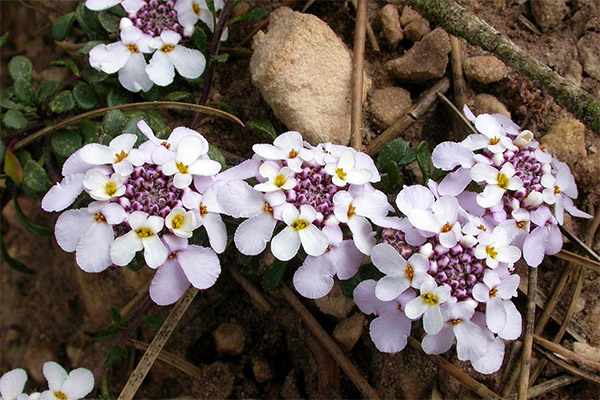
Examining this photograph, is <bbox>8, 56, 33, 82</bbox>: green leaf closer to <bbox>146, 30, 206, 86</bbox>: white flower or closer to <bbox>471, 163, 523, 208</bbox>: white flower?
<bbox>146, 30, 206, 86</bbox>: white flower

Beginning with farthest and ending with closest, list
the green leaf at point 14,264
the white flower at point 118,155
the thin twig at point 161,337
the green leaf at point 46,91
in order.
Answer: the green leaf at point 14,264 → the green leaf at point 46,91 → the thin twig at point 161,337 → the white flower at point 118,155

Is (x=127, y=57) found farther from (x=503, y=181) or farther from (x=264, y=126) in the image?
(x=503, y=181)

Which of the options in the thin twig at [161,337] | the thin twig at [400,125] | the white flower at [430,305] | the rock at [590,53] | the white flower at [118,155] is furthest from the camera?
the rock at [590,53]

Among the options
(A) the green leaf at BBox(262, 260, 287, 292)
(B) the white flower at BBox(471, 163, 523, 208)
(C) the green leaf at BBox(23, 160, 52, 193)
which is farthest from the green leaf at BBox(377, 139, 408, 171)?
(C) the green leaf at BBox(23, 160, 52, 193)

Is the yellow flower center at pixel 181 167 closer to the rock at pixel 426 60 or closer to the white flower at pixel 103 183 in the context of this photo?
the white flower at pixel 103 183

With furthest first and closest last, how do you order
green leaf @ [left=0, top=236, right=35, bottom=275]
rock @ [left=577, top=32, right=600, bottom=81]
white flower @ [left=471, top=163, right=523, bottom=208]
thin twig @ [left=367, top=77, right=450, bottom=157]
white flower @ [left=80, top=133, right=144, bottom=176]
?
green leaf @ [left=0, top=236, right=35, bottom=275], rock @ [left=577, top=32, right=600, bottom=81], thin twig @ [left=367, top=77, right=450, bottom=157], white flower @ [left=471, top=163, right=523, bottom=208], white flower @ [left=80, top=133, right=144, bottom=176]

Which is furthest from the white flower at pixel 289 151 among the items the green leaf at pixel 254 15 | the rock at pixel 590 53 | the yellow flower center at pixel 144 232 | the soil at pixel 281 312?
the rock at pixel 590 53
